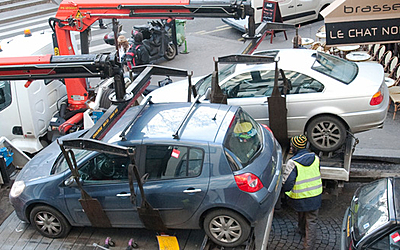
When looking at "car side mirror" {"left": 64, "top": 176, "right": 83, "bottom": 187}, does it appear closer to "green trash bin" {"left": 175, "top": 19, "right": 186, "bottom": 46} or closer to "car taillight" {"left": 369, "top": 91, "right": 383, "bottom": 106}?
"car taillight" {"left": 369, "top": 91, "right": 383, "bottom": 106}

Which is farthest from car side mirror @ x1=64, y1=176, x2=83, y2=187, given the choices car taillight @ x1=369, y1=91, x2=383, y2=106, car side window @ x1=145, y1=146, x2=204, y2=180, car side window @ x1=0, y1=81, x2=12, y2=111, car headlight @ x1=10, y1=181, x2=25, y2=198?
car taillight @ x1=369, y1=91, x2=383, y2=106

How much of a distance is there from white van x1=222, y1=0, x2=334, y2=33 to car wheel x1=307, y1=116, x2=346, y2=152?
32.7 feet

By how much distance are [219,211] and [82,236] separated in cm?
184

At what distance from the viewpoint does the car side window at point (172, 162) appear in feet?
19.3

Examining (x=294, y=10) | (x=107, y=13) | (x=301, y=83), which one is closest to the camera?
(x=301, y=83)

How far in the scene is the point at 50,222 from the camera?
21.0 feet

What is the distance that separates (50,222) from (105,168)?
108cm

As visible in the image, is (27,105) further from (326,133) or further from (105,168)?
(326,133)

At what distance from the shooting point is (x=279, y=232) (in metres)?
7.44

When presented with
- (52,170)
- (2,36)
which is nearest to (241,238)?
(52,170)

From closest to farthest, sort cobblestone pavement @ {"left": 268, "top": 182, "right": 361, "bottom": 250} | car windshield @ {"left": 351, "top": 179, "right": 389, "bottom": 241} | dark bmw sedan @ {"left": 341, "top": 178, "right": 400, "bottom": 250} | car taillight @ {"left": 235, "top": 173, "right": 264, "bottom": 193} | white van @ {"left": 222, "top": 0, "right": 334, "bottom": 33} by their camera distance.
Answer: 1. dark bmw sedan @ {"left": 341, "top": 178, "right": 400, "bottom": 250}
2. car taillight @ {"left": 235, "top": 173, "right": 264, "bottom": 193}
3. car windshield @ {"left": 351, "top": 179, "right": 389, "bottom": 241}
4. cobblestone pavement @ {"left": 268, "top": 182, "right": 361, "bottom": 250}
5. white van @ {"left": 222, "top": 0, "right": 334, "bottom": 33}

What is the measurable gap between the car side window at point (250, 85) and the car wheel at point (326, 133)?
91 cm

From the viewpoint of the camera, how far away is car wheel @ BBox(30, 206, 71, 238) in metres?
6.34

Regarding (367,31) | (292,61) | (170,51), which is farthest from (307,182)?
(170,51)
